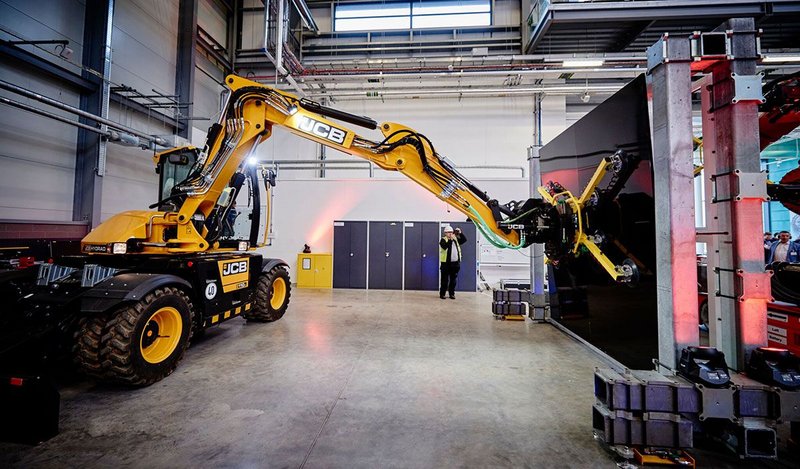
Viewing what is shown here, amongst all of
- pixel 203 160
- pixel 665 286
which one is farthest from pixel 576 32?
pixel 203 160

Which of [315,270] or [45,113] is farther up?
[45,113]

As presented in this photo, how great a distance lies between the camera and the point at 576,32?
7.00m

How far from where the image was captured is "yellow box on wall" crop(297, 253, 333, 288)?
908 cm

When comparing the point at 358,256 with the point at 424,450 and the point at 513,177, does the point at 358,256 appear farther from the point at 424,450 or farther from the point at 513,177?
the point at 424,450

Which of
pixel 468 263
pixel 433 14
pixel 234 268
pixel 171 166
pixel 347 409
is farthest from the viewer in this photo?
pixel 433 14

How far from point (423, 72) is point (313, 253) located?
20.4 ft

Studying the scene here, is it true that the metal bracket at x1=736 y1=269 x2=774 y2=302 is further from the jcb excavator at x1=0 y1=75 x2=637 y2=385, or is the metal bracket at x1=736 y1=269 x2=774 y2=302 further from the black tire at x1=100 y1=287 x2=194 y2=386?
the black tire at x1=100 y1=287 x2=194 y2=386

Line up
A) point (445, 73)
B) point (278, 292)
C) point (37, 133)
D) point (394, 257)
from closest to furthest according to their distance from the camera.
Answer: point (37, 133), point (278, 292), point (445, 73), point (394, 257)

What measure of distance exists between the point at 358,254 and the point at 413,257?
1667 mm

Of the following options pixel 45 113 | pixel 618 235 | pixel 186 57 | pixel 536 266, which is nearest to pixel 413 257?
pixel 536 266

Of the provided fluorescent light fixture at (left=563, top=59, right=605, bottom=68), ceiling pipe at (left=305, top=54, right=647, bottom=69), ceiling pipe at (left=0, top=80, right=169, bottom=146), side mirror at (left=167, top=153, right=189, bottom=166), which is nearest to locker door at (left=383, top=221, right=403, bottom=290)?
ceiling pipe at (left=305, top=54, right=647, bottom=69)

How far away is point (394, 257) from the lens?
8930mm

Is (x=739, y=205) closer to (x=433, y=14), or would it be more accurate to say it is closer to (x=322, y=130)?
(x=322, y=130)

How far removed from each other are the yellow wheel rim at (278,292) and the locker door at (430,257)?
13.9ft
